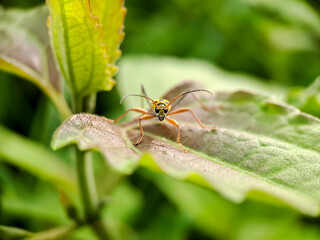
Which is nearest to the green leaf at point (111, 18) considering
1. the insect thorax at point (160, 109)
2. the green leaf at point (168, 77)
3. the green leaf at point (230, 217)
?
the insect thorax at point (160, 109)

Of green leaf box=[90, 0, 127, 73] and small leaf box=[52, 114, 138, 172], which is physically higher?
green leaf box=[90, 0, 127, 73]

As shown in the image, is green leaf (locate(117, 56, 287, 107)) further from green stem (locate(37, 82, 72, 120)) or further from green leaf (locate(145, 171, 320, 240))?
green leaf (locate(145, 171, 320, 240))

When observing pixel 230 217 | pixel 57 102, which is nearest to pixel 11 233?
pixel 57 102

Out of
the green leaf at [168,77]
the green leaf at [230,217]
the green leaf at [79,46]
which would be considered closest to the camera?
the green leaf at [79,46]

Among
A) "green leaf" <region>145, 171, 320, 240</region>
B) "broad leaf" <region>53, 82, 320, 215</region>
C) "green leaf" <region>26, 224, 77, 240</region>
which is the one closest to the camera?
"broad leaf" <region>53, 82, 320, 215</region>

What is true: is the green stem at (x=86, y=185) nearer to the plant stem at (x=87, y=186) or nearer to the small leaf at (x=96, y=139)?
the plant stem at (x=87, y=186)

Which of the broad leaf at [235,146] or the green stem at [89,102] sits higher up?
the broad leaf at [235,146]

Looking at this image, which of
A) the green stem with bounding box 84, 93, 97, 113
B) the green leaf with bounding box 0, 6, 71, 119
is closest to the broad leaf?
the green stem with bounding box 84, 93, 97, 113
